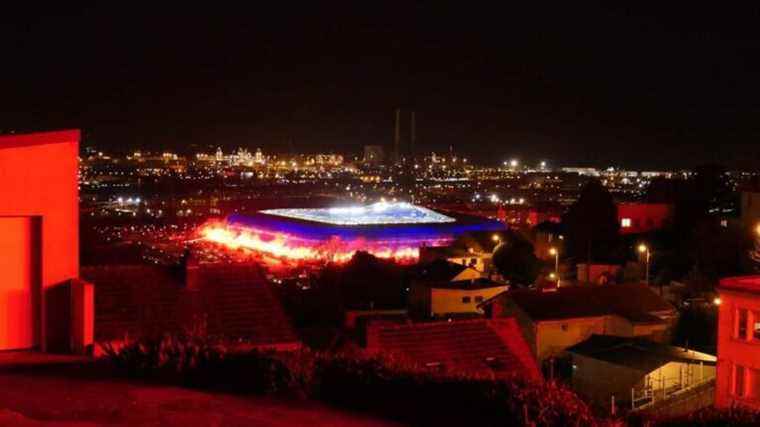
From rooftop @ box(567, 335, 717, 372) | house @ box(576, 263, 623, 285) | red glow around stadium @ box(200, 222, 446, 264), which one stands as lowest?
red glow around stadium @ box(200, 222, 446, 264)

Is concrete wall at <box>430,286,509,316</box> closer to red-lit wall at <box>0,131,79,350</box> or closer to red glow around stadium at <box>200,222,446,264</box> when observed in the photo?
red glow around stadium at <box>200,222,446,264</box>

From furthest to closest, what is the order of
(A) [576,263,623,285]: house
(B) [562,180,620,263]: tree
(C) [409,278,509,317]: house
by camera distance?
(B) [562,180,620,263]: tree
(A) [576,263,623,285]: house
(C) [409,278,509,317]: house

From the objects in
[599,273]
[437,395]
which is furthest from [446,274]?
[437,395]

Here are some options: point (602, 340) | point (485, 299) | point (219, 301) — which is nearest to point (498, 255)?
point (485, 299)

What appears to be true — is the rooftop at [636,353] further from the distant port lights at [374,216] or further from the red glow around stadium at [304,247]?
the distant port lights at [374,216]

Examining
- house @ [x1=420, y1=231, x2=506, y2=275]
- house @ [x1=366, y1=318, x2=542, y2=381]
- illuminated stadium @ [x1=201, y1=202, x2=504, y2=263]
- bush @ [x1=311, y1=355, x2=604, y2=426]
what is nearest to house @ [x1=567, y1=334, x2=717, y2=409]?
house @ [x1=366, y1=318, x2=542, y2=381]

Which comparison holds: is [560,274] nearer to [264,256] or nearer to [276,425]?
[264,256]

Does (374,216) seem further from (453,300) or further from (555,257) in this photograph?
(453,300)

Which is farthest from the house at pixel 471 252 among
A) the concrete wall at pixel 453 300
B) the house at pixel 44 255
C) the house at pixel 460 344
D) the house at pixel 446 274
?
the house at pixel 44 255
